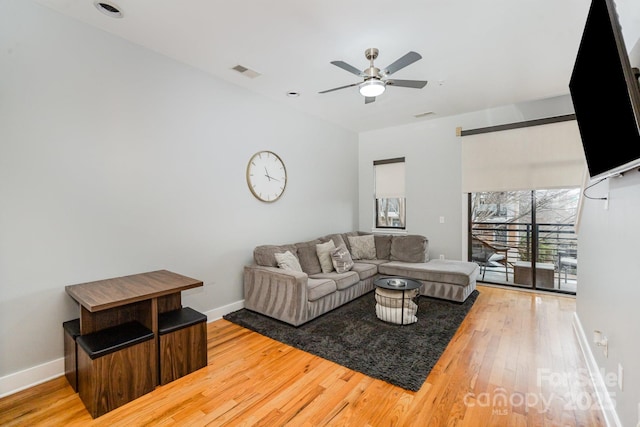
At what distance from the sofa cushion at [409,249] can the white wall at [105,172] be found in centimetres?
234

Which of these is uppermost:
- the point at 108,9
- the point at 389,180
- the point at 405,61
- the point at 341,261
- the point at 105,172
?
the point at 108,9

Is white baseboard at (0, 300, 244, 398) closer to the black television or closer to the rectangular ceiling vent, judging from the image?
the rectangular ceiling vent

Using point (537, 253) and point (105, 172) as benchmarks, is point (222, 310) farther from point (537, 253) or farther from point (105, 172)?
point (537, 253)

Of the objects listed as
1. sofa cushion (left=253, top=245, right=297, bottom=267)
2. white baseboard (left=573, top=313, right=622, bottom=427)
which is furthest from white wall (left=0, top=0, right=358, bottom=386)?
white baseboard (left=573, top=313, right=622, bottom=427)

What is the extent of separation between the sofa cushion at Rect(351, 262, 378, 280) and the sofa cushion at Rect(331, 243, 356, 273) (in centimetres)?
15

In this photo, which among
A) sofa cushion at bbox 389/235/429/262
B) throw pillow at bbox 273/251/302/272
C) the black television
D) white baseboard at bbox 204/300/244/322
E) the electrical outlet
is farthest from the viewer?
sofa cushion at bbox 389/235/429/262

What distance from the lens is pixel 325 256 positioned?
444cm

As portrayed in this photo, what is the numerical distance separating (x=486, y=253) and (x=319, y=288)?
3.30 metres

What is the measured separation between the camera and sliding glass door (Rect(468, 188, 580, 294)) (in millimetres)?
4480

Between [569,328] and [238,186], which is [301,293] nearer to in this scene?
[238,186]

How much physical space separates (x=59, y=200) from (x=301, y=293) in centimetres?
240

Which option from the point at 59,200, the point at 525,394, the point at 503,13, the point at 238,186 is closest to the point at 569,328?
the point at 525,394

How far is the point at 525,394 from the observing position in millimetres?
2156

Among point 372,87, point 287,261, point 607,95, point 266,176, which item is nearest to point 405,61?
point 372,87
